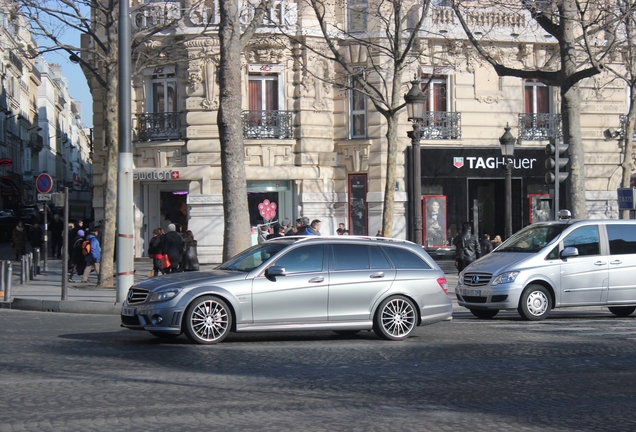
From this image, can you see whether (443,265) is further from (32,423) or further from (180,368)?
(32,423)

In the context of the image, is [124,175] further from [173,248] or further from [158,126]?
[158,126]

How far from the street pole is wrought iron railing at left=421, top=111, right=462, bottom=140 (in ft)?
48.8

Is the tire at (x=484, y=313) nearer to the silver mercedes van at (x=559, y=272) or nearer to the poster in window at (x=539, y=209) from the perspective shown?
the silver mercedes van at (x=559, y=272)

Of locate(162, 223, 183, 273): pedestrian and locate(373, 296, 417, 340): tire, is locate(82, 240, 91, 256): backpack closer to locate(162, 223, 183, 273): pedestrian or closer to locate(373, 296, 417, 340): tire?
locate(162, 223, 183, 273): pedestrian

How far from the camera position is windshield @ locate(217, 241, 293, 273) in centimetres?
1269

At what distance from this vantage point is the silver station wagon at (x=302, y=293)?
1191 centimetres

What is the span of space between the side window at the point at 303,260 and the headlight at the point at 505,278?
14.1 feet

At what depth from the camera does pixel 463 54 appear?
100ft

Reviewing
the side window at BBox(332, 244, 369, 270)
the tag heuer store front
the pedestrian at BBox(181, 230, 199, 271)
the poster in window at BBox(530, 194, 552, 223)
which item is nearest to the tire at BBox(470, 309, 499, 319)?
the side window at BBox(332, 244, 369, 270)

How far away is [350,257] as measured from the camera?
1298 cm

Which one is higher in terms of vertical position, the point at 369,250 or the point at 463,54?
Result: the point at 463,54

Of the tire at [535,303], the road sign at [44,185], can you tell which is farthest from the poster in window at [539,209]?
the road sign at [44,185]

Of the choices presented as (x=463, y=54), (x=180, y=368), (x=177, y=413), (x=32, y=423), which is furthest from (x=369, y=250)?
(x=463, y=54)

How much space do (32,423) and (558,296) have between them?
10886 mm
